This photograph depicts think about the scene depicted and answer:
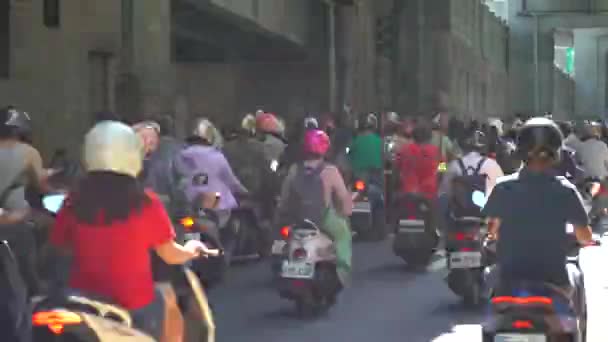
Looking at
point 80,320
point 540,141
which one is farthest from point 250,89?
point 80,320

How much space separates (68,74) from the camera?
19.9m

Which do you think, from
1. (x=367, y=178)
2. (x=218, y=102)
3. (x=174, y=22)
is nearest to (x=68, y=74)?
(x=367, y=178)

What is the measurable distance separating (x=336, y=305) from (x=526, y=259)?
5.79 metres

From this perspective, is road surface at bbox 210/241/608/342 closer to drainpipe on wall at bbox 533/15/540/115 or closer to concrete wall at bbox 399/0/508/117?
concrete wall at bbox 399/0/508/117

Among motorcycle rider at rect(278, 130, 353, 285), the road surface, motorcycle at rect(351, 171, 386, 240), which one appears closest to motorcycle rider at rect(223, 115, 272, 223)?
the road surface

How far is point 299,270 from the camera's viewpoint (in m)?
11.8

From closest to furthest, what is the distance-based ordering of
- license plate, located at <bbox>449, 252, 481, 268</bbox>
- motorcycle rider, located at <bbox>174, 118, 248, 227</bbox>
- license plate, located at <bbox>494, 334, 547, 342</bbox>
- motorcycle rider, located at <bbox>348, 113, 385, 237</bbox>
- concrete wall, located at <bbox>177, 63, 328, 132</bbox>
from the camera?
1. license plate, located at <bbox>494, 334, 547, 342</bbox>
2. license plate, located at <bbox>449, 252, 481, 268</bbox>
3. motorcycle rider, located at <bbox>174, 118, 248, 227</bbox>
4. motorcycle rider, located at <bbox>348, 113, 385, 237</bbox>
5. concrete wall, located at <bbox>177, 63, 328, 132</bbox>

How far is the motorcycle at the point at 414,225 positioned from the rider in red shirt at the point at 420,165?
47 cm

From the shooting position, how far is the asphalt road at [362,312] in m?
11.1

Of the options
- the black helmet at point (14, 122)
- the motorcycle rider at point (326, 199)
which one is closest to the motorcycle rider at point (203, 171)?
the motorcycle rider at point (326, 199)

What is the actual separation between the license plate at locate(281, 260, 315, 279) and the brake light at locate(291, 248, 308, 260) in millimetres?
59

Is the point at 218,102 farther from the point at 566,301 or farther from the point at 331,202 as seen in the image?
the point at 566,301

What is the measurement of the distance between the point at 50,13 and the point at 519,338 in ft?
43.8

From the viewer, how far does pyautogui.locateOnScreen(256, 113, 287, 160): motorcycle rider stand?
688 inches
